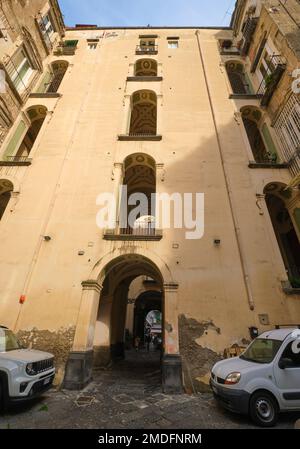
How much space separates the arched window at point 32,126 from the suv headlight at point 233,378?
16.1 metres

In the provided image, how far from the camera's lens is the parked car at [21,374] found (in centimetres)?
513

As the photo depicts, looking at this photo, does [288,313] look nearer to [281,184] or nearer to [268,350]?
[268,350]

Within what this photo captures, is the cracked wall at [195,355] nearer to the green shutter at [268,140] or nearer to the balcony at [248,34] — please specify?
the green shutter at [268,140]

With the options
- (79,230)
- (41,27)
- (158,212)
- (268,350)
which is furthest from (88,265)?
(41,27)

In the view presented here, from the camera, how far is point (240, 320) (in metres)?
8.67

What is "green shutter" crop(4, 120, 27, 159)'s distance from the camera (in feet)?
44.4

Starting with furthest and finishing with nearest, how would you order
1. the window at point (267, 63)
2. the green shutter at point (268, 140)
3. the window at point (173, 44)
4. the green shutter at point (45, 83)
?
the window at point (173, 44)
the green shutter at point (45, 83)
the window at point (267, 63)
the green shutter at point (268, 140)

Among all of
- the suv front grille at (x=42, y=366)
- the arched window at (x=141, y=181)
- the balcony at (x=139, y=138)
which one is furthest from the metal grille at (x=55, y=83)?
the suv front grille at (x=42, y=366)

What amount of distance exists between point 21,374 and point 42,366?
2.76 feet

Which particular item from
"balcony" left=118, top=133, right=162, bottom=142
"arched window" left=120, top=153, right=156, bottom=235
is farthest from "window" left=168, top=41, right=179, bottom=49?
"arched window" left=120, top=153, right=156, bottom=235

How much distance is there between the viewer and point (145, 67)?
19.7m

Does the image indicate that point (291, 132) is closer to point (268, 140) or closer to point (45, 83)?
point (268, 140)

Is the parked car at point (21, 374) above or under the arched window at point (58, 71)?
under

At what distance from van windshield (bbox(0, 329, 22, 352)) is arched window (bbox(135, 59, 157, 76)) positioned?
20.3 m
